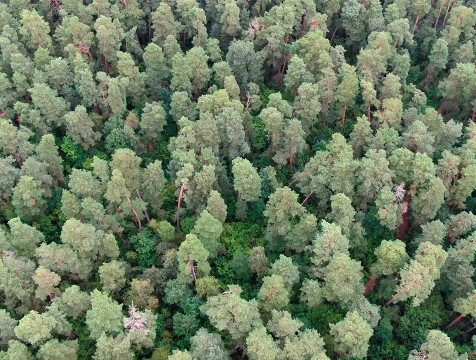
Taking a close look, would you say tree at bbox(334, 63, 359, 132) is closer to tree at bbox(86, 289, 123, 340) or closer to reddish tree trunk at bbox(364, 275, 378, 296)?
reddish tree trunk at bbox(364, 275, 378, 296)

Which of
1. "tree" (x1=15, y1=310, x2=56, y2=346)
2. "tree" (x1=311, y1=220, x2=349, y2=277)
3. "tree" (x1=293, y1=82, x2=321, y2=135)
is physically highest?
"tree" (x1=293, y1=82, x2=321, y2=135)

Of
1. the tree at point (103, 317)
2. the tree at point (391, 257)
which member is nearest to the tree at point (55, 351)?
the tree at point (103, 317)

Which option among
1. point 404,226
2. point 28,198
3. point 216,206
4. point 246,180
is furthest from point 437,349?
point 28,198

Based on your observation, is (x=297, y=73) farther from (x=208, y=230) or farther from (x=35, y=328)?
(x=35, y=328)

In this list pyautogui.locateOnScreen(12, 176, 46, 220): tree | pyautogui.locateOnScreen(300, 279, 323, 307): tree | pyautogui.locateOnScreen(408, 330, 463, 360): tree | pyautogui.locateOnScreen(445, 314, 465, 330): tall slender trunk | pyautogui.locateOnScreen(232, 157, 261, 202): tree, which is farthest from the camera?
pyautogui.locateOnScreen(232, 157, 261, 202): tree

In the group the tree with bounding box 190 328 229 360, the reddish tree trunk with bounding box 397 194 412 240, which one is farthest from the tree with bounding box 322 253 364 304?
the reddish tree trunk with bounding box 397 194 412 240

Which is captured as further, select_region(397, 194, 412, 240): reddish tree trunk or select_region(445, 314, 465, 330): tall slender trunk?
select_region(397, 194, 412, 240): reddish tree trunk
